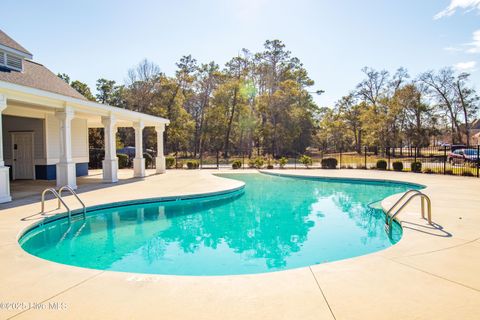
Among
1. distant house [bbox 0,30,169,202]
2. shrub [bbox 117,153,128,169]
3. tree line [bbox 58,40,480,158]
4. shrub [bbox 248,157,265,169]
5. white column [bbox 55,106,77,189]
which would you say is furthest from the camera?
tree line [bbox 58,40,480,158]

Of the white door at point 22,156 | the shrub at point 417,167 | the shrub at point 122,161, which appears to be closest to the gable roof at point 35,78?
the white door at point 22,156

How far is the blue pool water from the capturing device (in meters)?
5.23

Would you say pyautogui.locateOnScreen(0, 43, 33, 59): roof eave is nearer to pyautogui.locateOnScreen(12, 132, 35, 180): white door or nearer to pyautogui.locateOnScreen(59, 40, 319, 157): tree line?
pyautogui.locateOnScreen(12, 132, 35, 180): white door

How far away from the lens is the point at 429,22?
43.1ft

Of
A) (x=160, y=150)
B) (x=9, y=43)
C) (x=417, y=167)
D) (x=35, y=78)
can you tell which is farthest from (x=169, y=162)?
(x=417, y=167)

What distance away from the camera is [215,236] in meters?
6.75

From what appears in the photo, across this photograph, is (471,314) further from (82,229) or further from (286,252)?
(82,229)

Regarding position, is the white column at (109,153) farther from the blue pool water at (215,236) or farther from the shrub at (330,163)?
the shrub at (330,163)

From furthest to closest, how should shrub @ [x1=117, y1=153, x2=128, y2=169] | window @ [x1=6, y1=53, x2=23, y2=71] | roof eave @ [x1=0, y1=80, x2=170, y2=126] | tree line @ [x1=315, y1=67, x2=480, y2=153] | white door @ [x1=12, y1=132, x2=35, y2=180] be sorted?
tree line @ [x1=315, y1=67, x2=480, y2=153] → shrub @ [x1=117, y1=153, x2=128, y2=169] → white door @ [x1=12, y1=132, x2=35, y2=180] → window @ [x1=6, y1=53, x2=23, y2=71] → roof eave @ [x1=0, y1=80, x2=170, y2=126]

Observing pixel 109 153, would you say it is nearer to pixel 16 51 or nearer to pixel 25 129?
pixel 25 129

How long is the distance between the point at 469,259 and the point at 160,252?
4.68 metres

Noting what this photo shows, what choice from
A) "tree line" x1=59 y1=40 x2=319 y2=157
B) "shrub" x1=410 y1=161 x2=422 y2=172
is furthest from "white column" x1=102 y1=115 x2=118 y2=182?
"tree line" x1=59 y1=40 x2=319 y2=157

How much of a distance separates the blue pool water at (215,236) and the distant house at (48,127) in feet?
14.3

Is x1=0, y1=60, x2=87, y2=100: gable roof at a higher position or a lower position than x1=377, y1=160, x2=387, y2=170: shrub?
higher
